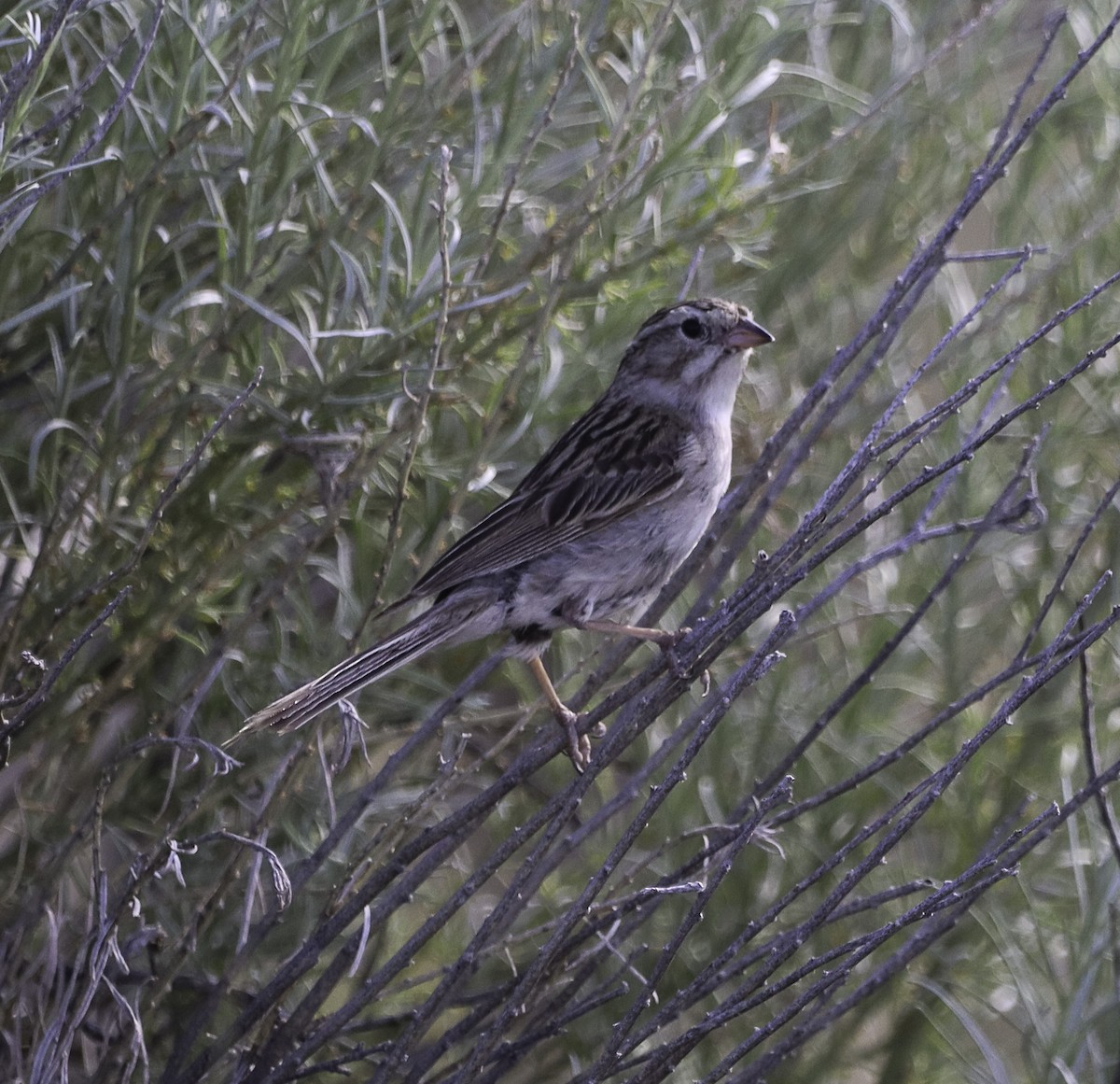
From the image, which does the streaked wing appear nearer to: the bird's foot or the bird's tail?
the bird's tail

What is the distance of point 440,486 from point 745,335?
0.87 m

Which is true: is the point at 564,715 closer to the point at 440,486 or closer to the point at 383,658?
the point at 383,658

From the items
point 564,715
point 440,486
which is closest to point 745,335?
point 440,486

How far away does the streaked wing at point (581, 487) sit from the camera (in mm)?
3418

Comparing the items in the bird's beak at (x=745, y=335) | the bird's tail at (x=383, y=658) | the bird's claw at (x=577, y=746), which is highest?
the bird's beak at (x=745, y=335)

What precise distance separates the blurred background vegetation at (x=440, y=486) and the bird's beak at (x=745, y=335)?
0.36 ft

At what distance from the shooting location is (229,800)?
3346 mm

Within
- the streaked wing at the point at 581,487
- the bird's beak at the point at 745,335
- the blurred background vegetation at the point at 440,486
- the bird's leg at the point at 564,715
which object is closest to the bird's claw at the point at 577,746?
the bird's leg at the point at 564,715

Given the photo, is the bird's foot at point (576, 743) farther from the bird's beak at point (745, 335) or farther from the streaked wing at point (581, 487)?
the bird's beak at point (745, 335)

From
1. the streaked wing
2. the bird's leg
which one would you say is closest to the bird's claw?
the bird's leg

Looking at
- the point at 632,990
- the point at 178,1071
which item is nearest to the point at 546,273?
the point at 632,990

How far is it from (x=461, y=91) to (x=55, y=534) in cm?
136

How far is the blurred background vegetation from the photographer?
8.62 feet

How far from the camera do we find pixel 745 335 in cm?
Answer: 364
